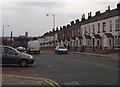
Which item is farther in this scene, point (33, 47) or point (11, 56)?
point (33, 47)

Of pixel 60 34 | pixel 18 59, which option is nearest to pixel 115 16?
pixel 18 59

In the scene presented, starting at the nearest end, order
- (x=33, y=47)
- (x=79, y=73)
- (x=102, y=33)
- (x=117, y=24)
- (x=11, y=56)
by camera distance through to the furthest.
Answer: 1. (x=79, y=73)
2. (x=11, y=56)
3. (x=117, y=24)
4. (x=33, y=47)
5. (x=102, y=33)

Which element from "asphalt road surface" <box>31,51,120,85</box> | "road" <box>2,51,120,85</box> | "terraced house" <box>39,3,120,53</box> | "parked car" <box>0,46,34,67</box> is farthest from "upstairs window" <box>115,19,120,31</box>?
"parked car" <box>0,46,34,67</box>

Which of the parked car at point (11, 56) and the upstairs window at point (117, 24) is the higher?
the upstairs window at point (117, 24)

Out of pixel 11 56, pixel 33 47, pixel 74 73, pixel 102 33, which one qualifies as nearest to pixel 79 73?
pixel 74 73

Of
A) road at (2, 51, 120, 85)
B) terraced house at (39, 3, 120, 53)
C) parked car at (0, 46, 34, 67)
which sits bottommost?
road at (2, 51, 120, 85)

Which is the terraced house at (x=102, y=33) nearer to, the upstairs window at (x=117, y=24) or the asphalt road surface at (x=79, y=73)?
the upstairs window at (x=117, y=24)

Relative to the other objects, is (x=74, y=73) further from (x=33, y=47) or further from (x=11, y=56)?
(x=33, y=47)

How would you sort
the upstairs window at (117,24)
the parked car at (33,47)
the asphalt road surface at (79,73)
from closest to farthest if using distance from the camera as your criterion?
the asphalt road surface at (79,73) < the upstairs window at (117,24) < the parked car at (33,47)

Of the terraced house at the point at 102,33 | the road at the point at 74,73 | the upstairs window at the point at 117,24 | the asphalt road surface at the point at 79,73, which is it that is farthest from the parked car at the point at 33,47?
the road at the point at 74,73

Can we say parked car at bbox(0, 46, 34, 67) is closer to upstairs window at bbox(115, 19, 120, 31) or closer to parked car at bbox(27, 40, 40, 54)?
parked car at bbox(27, 40, 40, 54)

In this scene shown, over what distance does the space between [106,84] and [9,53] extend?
9627 mm

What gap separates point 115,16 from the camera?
44.0 metres

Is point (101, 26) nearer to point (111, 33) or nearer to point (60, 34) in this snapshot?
point (111, 33)
